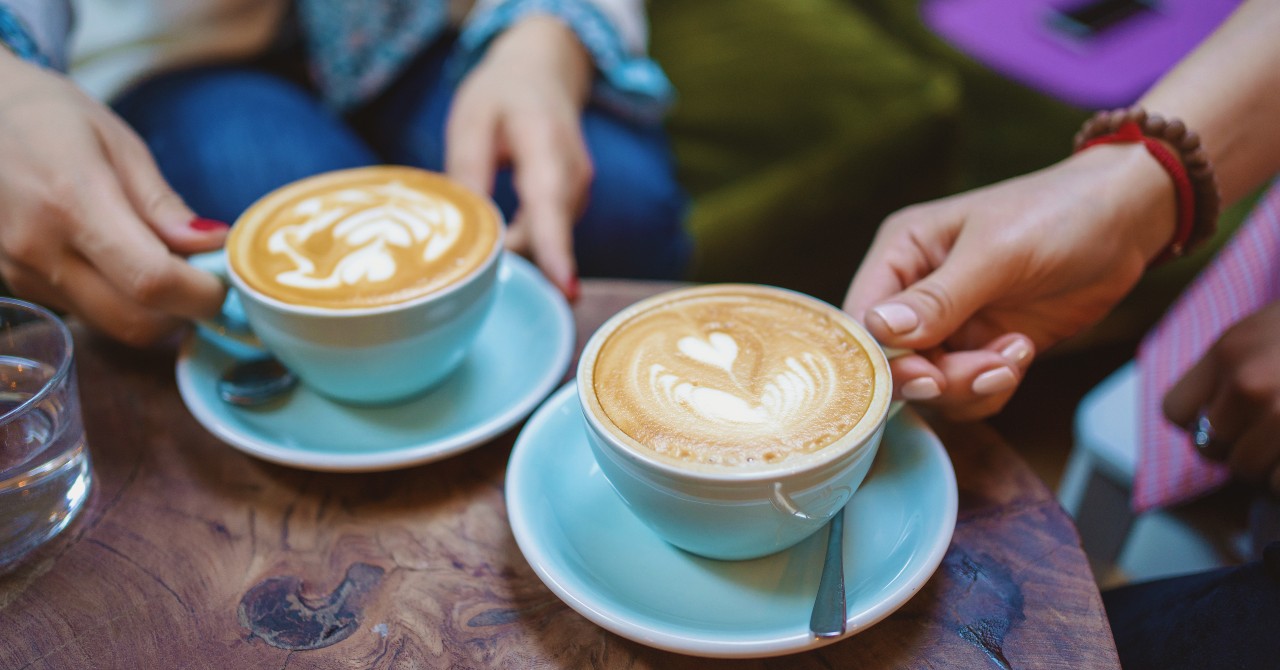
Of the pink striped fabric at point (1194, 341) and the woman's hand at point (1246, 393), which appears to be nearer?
the woman's hand at point (1246, 393)

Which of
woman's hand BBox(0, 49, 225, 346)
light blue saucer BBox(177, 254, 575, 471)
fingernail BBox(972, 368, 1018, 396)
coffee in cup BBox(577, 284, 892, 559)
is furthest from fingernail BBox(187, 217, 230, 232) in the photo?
fingernail BBox(972, 368, 1018, 396)

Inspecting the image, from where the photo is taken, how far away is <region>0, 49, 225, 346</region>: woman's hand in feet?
2.60

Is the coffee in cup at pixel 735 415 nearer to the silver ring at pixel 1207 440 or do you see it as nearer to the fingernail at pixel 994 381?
the fingernail at pixel 994 381

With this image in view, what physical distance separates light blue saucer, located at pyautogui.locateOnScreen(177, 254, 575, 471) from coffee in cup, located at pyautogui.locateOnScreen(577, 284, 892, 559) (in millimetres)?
155

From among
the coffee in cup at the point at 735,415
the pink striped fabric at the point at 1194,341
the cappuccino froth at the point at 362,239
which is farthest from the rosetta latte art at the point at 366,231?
the pink striped fabric at the point at 1194,341

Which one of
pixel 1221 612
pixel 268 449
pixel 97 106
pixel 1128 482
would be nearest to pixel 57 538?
pixel 268 449

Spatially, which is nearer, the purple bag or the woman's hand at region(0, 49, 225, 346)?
the woman's hand at region(0, 49, 225, 346)

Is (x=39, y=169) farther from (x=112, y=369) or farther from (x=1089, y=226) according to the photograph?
(x=1089, y=226)

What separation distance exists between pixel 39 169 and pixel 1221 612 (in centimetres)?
105

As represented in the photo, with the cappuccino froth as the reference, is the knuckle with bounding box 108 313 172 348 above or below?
below

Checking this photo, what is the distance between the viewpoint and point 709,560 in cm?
67

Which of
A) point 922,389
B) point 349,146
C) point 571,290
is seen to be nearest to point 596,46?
point 349,146

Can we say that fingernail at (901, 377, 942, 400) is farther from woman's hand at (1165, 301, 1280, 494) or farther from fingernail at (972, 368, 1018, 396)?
woman's hand at (1165, 301, 1280, 494)

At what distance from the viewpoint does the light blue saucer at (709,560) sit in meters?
0.58
